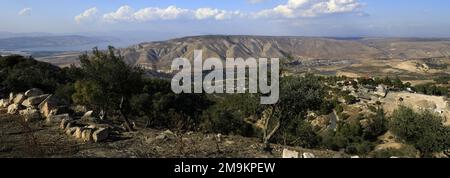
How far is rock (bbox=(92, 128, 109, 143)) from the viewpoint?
58.5 ft

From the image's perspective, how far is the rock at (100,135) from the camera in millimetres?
17844

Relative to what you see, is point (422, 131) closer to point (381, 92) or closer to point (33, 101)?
point (33, 101)

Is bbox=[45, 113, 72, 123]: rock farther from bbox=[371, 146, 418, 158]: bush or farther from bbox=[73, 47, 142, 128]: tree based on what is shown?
bbox=[371, 146, 418, 158]: bush

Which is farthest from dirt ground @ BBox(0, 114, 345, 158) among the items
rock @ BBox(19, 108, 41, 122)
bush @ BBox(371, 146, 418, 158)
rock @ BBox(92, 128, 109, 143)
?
bush @ BBox(371, 146, 418, 158)

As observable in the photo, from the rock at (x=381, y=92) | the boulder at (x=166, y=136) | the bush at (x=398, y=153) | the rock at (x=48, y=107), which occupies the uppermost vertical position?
the rock at (x=48, y=107)

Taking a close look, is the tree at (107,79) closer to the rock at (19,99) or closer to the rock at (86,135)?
the rock at (19,99)

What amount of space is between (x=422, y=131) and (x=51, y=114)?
2077 cm

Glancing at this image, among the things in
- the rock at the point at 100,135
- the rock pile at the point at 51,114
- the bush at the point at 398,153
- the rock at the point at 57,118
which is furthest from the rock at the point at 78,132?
the bush at the point at 398,153

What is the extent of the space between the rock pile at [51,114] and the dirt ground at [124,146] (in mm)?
372
